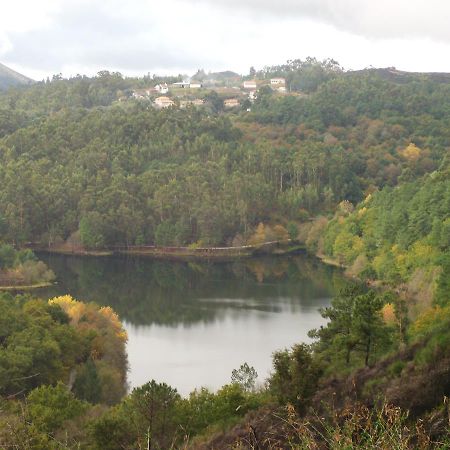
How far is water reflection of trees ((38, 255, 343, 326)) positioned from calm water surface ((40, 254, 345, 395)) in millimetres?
46

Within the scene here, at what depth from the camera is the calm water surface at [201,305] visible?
2247cm

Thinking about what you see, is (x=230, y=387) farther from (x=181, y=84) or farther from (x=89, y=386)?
(x=181, y=84)

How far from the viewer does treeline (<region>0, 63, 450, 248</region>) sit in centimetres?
4834

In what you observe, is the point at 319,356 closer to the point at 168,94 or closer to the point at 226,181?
the point at 226,181

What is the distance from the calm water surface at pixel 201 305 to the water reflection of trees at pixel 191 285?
0.15 feet

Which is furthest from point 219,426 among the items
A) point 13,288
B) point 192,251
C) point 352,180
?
point 352,180

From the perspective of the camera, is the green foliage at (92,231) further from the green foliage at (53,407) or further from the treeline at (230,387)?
the green foliage at (53,407)

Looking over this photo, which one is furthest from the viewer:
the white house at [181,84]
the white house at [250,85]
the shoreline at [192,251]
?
the white house at [250,85]

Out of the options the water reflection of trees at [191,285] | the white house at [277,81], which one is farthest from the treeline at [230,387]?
the white house at [277,81]

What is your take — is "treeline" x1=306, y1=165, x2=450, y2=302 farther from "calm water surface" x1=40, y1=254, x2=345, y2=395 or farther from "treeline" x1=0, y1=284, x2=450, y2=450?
"treeline" x1=0, y1=284, x2=450, y2=450

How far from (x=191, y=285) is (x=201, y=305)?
195 inches

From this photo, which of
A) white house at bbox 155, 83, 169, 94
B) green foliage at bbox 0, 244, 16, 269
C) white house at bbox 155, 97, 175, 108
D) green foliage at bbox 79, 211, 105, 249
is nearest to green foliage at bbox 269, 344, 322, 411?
green foliage at bbox 0, 244, 16, 269

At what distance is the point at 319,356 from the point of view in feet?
51.8

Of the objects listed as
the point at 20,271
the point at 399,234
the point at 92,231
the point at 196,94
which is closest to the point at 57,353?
the point at 20,271
